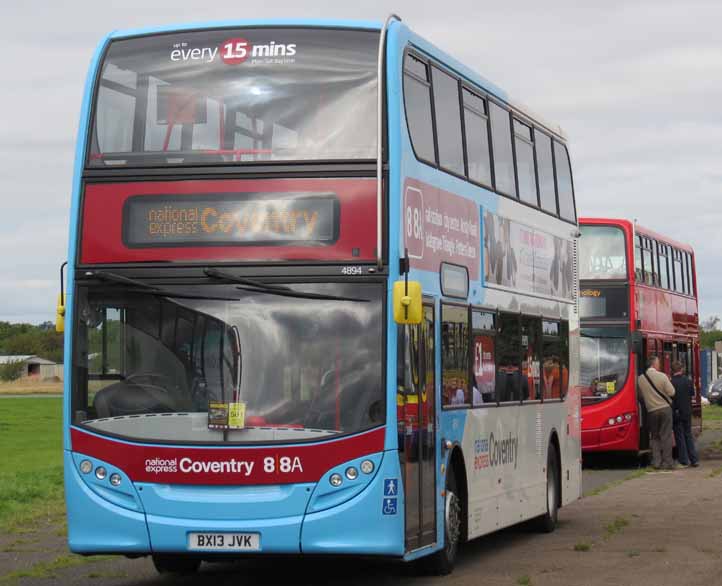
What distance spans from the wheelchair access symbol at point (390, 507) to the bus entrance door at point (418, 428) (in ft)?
0.69

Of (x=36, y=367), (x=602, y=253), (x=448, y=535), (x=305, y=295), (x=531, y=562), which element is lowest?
(x=531, y=562)

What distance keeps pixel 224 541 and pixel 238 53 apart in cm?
369

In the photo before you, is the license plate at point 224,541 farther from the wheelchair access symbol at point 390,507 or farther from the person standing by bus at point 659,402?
the person standing by bus at point 659,402

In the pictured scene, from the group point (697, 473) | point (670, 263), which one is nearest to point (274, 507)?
point (697, 473)

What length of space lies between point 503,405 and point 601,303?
13.4 meters

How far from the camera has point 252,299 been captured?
1255 centimetres

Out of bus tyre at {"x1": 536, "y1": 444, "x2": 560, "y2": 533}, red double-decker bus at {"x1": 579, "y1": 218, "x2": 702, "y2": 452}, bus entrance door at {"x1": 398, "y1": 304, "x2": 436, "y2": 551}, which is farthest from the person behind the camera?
red double-decker bus at {"x1": 579, "y1": 218, "x2": 702, "y2": 452}

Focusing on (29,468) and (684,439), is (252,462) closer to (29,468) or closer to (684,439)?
(684,439)

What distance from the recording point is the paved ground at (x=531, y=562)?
13.9 m

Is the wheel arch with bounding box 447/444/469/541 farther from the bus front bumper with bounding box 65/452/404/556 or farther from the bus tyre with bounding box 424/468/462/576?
the bus front bumper with bounding box 65/452/404/556

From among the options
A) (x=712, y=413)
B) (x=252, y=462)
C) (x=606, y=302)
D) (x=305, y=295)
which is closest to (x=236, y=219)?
(x=305, y=295)

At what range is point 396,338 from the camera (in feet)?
40.9

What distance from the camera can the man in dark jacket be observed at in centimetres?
2980

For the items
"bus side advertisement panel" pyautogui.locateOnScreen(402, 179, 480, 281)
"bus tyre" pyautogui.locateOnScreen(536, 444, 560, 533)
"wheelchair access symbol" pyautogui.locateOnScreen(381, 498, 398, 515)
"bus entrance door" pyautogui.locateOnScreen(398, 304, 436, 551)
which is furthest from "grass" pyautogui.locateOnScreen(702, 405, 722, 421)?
"wheelchair access symbol" pyautogui.locateOnScreen(381, 498, 398, 515)
